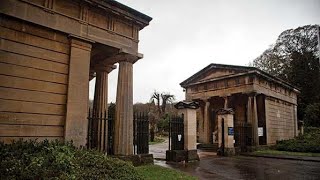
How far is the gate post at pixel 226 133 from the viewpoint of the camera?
18.7 metres

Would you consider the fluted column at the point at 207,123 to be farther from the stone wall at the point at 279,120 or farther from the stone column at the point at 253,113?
the stone wall at the point at 279,120

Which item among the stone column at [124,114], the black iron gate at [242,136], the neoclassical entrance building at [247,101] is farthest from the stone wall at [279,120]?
the stone column at [124,114]

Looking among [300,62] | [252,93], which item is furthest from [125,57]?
[300,62]

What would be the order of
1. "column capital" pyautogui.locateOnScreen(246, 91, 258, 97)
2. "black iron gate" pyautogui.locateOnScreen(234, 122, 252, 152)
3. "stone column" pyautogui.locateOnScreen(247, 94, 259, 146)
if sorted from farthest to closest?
"stone column" pyautogui.locateOnScreen(247, 94, 259, 146) < "column capital" pyautogui.locateOnScreen(246, 91, 258, 97) < "black iron gate" pyautogui.locateOnScreen(234, 122, 252, 152)

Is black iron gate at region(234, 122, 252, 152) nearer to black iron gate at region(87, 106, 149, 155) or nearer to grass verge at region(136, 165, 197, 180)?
black iron gate at region(87, 106, 149, 155)

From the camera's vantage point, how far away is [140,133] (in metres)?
12.3

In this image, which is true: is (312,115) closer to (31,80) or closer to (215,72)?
(215,72)

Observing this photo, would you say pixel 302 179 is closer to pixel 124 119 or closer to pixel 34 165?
pixel 124 119

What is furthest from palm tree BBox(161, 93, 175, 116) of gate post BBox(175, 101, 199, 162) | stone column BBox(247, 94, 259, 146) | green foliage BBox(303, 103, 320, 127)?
gate post BBox(175, 101, 199, 162)

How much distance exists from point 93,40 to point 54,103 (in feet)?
9.89

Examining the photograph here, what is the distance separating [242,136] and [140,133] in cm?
1244

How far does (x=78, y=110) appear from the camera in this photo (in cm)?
952

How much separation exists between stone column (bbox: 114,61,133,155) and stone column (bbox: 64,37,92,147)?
177cm

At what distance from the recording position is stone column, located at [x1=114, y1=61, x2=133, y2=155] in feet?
36.0
